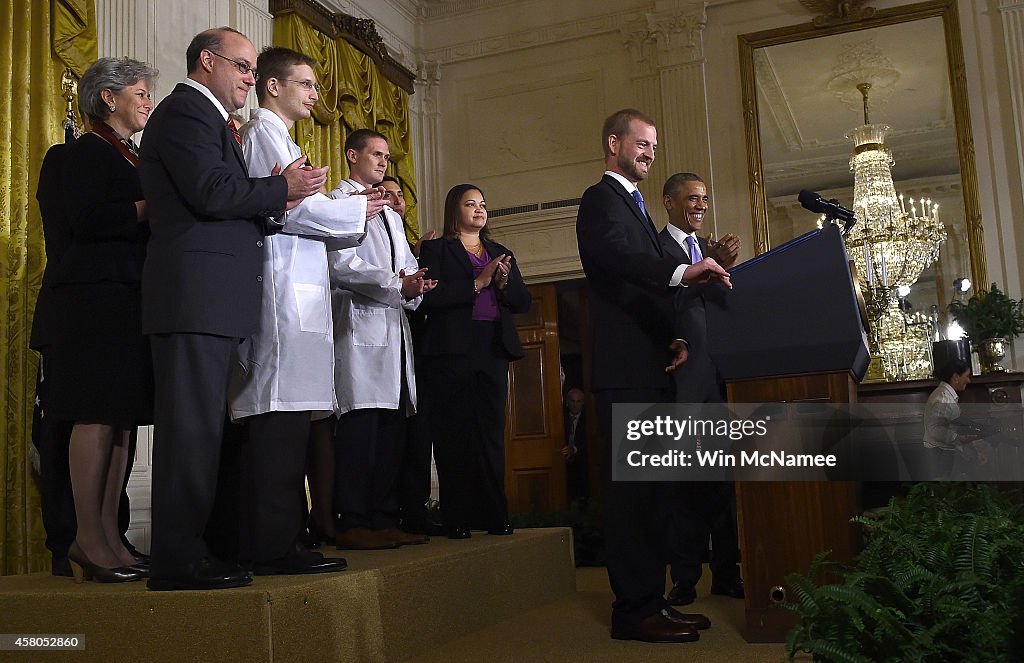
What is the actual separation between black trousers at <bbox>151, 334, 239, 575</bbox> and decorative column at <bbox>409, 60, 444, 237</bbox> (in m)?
5.86

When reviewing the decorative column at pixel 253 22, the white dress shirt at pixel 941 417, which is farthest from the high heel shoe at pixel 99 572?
the white dress shirt at pixel 941 417

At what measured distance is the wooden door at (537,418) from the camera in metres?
7.74

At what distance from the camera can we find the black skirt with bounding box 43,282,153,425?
7.93 feet

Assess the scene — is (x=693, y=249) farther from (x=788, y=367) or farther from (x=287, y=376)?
(x=287, y=376)

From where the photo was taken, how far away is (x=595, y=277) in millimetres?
2691

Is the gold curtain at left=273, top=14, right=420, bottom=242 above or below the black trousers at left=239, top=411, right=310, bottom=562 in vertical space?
above

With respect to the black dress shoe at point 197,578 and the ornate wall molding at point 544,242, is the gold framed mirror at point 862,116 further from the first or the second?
the black dress shoe at point 197,578

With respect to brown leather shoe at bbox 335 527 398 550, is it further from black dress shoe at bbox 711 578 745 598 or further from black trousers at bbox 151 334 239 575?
black dress shoe at bbox 711 578 745 598

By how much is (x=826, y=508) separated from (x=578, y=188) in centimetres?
540

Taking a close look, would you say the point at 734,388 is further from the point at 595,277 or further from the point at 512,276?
the point at 512,276

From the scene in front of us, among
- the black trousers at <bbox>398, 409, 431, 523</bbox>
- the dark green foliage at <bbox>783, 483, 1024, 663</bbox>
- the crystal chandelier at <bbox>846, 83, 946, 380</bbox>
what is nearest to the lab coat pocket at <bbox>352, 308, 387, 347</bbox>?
the black trousers at <bbox>398, 409, 431, 523</bbox>

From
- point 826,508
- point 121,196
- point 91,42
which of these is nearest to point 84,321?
point 121,196

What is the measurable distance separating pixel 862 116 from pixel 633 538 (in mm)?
5195

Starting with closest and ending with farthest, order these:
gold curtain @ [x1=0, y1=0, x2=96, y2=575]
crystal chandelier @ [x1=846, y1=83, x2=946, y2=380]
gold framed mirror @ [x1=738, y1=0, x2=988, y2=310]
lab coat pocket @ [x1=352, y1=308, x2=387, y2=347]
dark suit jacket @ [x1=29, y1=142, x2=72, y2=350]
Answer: dark suit jacket @ [x1=29, y1=142, x2=72, y2=350], lab coat pocket @ [x1=352, y1=308, x2=387, y2=347], gold curtain @ [x1=0, y1=0, x2=96, y2=575], crystal chandelier @ [x1=846, y1=83, x2=946, y2=380], gold framed mirror @ [x1=738, y1=0, x2=988, y2=310]
